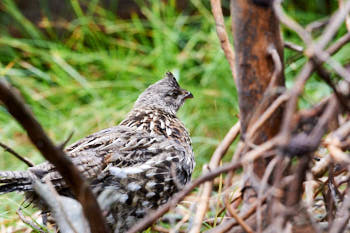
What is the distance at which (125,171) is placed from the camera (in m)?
3.04

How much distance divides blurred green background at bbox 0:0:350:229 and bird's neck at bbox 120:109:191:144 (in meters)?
1.23

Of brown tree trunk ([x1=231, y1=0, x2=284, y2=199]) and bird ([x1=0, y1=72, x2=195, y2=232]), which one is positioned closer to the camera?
brown tree trunk ([x1=231, y1=0, x2=284, y2=199])

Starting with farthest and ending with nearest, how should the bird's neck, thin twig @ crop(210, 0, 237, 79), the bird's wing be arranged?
the bird's neck → the bird's wing → thin twig @ crop(210, 0, 237, 79)

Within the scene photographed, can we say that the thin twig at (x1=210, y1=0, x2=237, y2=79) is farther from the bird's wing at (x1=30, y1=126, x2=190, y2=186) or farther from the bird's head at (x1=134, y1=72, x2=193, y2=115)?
the bird's head at (x1=134, y1=72, x2=193, y2=115)

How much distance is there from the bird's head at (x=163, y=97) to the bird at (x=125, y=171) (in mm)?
455

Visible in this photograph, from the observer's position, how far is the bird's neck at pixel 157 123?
364cm

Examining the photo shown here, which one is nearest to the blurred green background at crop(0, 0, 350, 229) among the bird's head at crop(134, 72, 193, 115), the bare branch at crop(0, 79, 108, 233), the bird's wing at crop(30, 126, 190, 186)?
the bird's head at crop(134, 72, 193, 115)

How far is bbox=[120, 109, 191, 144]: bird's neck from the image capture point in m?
3.64

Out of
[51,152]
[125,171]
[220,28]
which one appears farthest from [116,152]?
[51,152]

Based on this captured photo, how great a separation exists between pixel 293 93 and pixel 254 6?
67 centimetres

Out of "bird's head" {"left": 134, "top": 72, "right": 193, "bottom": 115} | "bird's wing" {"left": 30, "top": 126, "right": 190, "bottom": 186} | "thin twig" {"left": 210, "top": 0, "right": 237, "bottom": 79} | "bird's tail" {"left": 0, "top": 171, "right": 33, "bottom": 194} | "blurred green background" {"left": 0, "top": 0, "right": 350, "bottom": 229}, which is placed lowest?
"bird's tail" {"left": 0, "top": 171, "right": 33, "bottom": 194}

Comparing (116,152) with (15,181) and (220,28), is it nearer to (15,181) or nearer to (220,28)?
(15,181)

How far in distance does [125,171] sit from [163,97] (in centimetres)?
116

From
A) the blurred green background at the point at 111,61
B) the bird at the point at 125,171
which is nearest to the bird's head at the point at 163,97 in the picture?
the bird at the point at 125,171
